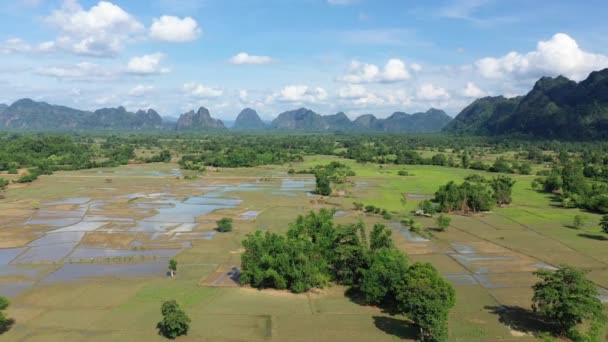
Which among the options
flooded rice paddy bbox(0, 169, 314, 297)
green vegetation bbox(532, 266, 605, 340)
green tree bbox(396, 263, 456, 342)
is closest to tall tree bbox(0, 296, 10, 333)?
flooded rice paddy bbox(0, 169, 314, 297)

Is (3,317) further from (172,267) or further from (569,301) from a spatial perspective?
(569,301)

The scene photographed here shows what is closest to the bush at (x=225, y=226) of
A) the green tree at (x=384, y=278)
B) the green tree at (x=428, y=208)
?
the green tree at (x=384, y=278)

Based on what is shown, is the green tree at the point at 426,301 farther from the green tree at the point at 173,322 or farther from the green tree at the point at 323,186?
the green tree at the point at 323,186

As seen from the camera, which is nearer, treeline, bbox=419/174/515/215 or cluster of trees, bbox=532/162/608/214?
cluster of trees, bbox=532/162/608/214

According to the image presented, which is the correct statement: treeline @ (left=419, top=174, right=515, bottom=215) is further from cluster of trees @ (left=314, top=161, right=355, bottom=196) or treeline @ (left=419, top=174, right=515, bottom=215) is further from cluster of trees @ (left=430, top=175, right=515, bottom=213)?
cluster of trees @ (left=314, top=161, right=355, bottom=196)

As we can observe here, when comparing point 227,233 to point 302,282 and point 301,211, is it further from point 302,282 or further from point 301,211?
point 302,282

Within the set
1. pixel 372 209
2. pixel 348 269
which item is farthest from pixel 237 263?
pixel 372 209
